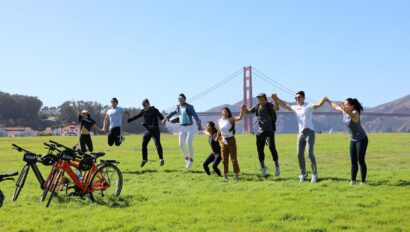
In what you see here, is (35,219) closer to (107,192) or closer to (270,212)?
(107,192)

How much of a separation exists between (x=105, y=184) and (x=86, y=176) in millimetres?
389

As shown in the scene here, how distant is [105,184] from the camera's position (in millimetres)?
8406

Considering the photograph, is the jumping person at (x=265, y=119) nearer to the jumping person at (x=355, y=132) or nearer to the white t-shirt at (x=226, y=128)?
the white t-shirt at (x=226, y=128)

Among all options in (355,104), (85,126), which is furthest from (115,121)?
(355,104)

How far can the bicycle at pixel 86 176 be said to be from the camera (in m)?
8.02

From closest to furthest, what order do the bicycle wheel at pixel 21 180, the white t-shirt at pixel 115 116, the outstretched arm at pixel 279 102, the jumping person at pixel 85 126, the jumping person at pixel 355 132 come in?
the bicycle wheel at pixel 21 180 < the jumping person at pixel 355 132 < the outstretched arm at pixel 279 102 < the jumping person at pixel 85 126 < the white t-shirt at pixel 115 116

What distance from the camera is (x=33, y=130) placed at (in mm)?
126375

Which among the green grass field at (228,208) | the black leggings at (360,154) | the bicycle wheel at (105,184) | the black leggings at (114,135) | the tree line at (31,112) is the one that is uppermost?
the tree line at (31,112)

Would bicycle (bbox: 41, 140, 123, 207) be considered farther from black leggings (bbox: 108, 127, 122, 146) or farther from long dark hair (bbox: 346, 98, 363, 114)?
long dark hair (bbox: 346, 98, 363, 114)

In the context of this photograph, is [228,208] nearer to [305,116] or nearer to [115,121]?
[305,116]

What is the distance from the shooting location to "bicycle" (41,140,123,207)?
26.3 feet

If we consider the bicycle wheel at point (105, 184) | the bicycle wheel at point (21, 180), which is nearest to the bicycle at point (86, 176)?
the bicycle wheel at point (105, 184)

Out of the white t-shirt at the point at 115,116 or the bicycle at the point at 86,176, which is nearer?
the bicycle at the point at 86,176

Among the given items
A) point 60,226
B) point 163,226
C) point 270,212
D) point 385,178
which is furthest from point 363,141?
point 60,226
